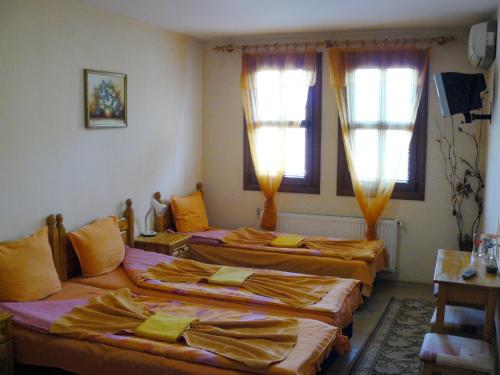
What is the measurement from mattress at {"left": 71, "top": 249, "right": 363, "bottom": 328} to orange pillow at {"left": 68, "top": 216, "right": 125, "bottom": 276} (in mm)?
68

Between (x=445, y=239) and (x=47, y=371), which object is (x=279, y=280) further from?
(x=445, y=239)

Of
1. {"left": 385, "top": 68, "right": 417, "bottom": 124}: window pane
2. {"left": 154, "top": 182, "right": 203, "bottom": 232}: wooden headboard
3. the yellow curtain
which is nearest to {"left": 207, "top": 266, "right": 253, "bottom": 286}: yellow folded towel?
{"left": 154, "top": 182, "right": 203, "bottom": 232}: wooden headboard

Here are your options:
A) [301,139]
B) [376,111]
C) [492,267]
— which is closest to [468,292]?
[492,267]

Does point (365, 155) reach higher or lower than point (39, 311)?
higher

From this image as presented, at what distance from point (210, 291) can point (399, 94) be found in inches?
109

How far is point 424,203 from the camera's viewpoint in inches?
214

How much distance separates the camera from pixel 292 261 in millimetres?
4953

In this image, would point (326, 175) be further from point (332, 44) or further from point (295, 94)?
point (332, 44)

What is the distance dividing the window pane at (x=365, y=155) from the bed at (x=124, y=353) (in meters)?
2.43

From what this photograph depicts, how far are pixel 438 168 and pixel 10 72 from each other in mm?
3851

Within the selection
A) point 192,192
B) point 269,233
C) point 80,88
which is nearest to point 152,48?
point 80,88

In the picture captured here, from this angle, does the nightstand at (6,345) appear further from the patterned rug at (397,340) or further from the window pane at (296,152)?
the window pane at (296,152)

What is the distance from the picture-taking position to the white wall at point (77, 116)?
12.3 ft

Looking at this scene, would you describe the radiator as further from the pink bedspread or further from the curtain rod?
the pink bedspread
